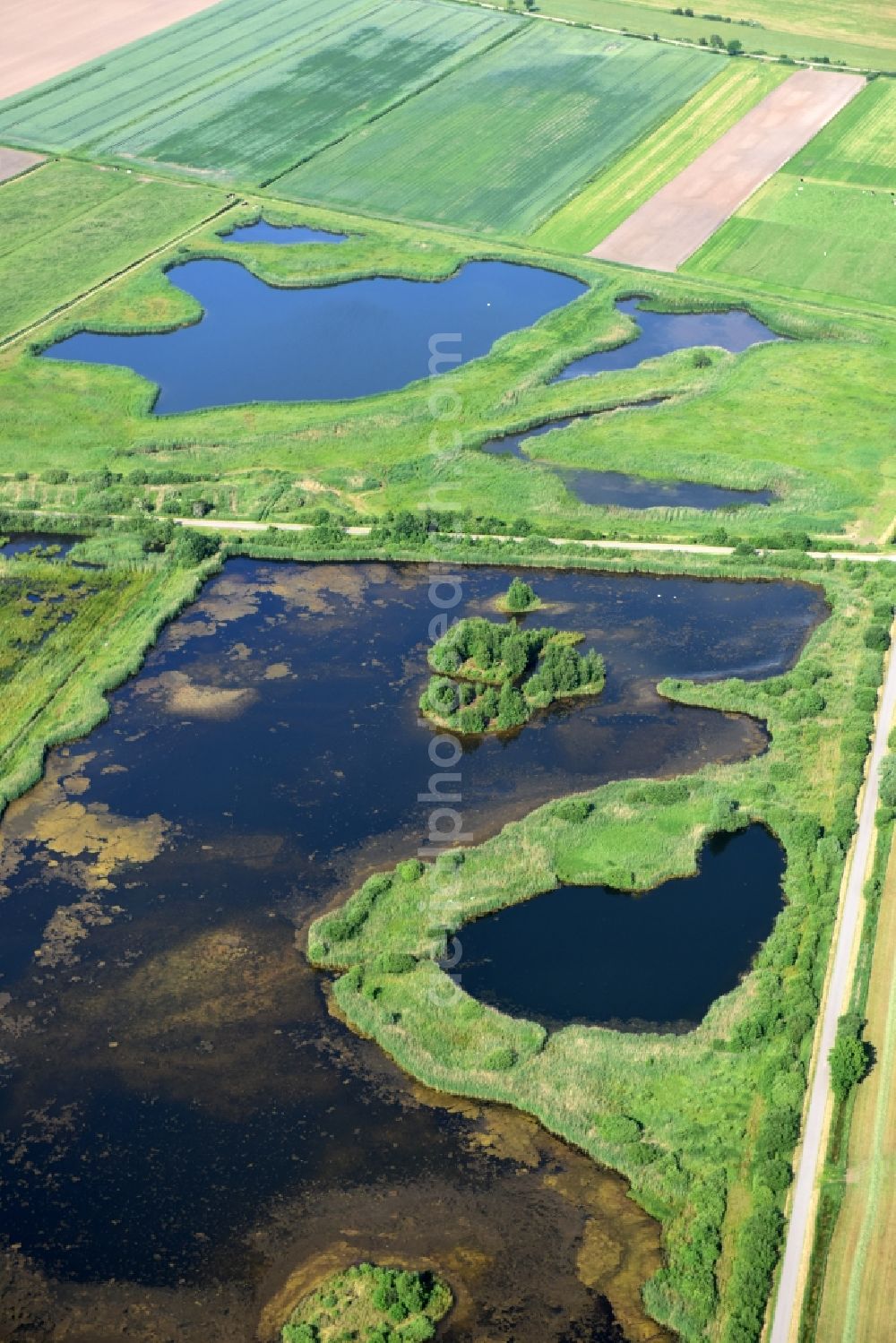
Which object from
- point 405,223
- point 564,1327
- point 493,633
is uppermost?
point 405,223

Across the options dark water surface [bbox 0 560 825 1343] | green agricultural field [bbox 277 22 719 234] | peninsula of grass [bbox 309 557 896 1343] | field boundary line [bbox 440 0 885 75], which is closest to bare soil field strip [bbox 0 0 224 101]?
field boundary line [bbox 440 0 885 75]

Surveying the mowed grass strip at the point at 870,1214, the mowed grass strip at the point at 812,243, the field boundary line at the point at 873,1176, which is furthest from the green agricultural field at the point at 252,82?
the mowed grass strip at the point at 870,1214

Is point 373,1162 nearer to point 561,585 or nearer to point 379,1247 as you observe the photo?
point 379,1247

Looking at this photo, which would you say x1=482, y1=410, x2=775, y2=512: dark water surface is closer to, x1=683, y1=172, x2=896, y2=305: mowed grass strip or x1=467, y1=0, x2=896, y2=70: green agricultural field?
x1=683, y1=172, x2=896, y2=305: mowed grass strip

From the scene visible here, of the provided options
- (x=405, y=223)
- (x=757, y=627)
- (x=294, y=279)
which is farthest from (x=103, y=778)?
(x=405, y=223)

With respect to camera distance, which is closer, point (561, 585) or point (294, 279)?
point (561, 585)

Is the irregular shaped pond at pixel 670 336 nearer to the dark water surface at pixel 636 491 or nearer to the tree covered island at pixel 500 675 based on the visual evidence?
the dark water surface at pixel 636 491
